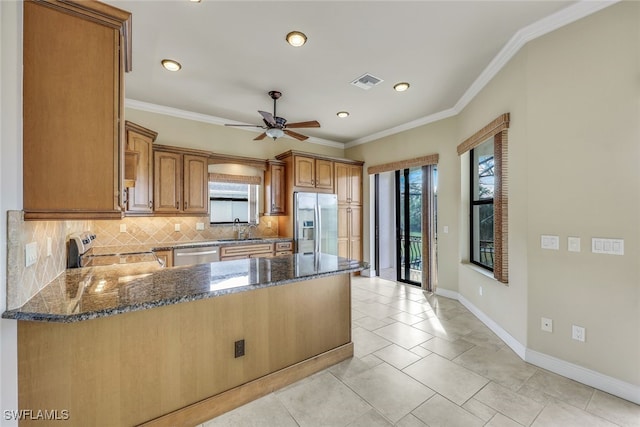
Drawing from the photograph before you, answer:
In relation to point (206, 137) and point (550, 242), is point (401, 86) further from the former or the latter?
point (206, 137)

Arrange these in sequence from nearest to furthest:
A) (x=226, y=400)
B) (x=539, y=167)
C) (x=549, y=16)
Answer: (x=226, y=400) → (x=549, y=16) → (x=539, y=167)

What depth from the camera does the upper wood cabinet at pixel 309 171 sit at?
4.79 m

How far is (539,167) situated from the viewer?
2299 mm

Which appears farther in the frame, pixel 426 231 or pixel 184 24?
pixel 426 231

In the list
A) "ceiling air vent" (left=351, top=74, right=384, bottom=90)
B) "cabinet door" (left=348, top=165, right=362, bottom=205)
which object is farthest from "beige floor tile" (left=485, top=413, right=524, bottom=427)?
"cabinet door" (left=348, top=165, right=362, bottom=205)

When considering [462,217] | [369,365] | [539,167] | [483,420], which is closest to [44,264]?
[369,365]

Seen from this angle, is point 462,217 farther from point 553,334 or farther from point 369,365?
point 369,365

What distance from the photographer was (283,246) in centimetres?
463

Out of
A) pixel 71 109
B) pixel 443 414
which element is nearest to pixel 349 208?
pixel 443 414

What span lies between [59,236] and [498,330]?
416 centimetres

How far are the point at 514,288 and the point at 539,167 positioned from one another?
1165 millimetres

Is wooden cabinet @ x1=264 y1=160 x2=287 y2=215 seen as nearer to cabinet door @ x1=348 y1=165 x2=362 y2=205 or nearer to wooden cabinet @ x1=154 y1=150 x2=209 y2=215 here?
wooden cabinet @ x1=154 y1=150 x2=209 y2=215

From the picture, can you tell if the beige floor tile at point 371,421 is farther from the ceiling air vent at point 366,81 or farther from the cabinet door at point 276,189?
the cabinet door at point 276,189

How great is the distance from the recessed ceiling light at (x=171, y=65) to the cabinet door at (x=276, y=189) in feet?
7.03
